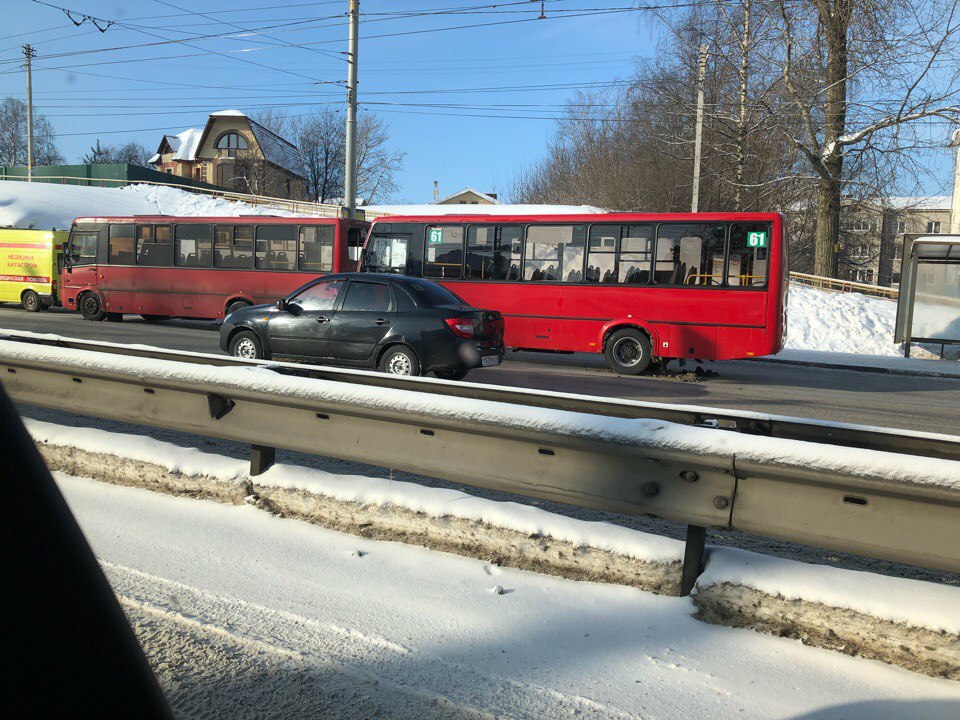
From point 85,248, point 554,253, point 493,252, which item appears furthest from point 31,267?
point 554,253

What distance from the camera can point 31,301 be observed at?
89.0 feet

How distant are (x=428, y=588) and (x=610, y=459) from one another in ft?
3.49

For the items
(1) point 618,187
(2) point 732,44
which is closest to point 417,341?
(2) point 732,44

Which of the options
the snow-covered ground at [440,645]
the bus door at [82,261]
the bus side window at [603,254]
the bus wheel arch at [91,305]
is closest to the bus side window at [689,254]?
the bus side window at [603,254]

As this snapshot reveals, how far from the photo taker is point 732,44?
32.3 metres

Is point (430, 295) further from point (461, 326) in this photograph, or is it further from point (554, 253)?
point (554, 253)

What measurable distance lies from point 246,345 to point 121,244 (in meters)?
12.9

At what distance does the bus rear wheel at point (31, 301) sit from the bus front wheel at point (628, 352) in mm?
20365

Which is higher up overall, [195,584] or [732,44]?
[732,44]

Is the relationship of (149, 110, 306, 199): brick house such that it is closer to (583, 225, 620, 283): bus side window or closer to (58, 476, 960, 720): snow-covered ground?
(583, 225, 620, 283): bus side window

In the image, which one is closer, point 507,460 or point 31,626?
point 31,626

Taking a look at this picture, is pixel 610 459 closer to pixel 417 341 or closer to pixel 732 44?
pixel 417 341

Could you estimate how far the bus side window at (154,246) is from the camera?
886 inches

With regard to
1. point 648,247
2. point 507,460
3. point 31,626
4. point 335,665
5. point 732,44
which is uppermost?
point 732,44
